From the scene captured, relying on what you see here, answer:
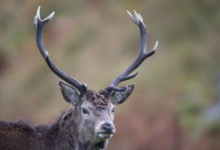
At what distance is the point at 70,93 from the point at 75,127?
62cm

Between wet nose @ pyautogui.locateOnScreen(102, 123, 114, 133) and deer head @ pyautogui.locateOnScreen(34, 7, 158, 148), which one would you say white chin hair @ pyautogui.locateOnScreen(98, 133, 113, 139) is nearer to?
deer head @ pyautogui.locateOnScreen(34, 7, 158, 148)

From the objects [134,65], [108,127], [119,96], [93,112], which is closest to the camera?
[108,127]

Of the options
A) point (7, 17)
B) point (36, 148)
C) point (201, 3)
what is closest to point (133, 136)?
point (201, 3)

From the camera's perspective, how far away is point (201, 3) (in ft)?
125

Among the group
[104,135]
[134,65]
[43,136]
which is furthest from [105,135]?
[134,65]

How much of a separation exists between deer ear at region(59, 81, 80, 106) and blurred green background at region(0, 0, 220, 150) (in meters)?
13.4

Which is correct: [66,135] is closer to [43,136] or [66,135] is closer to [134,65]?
[43,136]

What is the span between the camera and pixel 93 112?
16.8 meters

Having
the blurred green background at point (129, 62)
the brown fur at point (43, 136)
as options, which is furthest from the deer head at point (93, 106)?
the blurred green background at point (129, 62)

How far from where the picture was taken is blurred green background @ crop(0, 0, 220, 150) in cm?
3203

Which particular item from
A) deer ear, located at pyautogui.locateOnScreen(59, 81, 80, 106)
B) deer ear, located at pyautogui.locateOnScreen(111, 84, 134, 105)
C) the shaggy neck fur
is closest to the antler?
deer ear, located at pyautogui.locateOnScreen(111, 84, 134, 105)

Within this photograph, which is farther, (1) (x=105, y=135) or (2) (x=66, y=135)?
(2) (x=66, y=135)

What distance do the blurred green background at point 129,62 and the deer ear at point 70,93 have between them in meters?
13.4

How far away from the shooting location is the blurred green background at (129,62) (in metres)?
32.0
